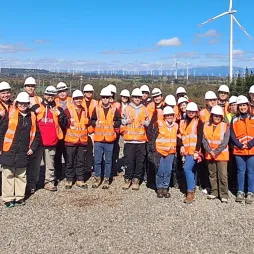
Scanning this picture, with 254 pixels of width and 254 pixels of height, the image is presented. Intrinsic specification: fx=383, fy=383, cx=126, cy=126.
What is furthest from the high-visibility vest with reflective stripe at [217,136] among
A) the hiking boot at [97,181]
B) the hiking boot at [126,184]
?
the hiking boot at [97,181]

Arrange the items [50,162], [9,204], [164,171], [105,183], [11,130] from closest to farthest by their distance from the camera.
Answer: [11,130], [9,204], [164,171], [50,162], [105,183]

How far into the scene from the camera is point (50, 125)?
7207 millimetres

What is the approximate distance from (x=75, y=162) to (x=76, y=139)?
0.55 meters

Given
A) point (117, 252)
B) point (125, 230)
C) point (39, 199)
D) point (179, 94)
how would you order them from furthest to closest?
point (179, 94), point (39, 199), point (125, 230), point (117, 252)

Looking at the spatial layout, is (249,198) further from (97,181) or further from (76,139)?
(76,139)

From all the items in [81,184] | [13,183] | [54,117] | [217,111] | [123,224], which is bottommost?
[123,224]

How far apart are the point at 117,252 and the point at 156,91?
3.96m

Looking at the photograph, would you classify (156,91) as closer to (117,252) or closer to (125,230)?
(125,230)

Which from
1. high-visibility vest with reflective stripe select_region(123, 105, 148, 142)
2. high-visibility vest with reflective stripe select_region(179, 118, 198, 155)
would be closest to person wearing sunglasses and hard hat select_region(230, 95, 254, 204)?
high-visibility vest with reflective stripe select_region(179, 118, 198, 155)

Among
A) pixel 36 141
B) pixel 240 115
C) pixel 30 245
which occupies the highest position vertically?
pixel 240 115

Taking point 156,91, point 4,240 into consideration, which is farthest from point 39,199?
point 156,91

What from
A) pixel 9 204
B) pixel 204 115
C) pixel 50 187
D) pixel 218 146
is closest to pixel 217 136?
pixel 218 146

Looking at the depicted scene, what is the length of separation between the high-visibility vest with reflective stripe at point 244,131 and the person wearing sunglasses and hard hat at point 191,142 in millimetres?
640

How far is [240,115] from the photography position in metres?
6.82
